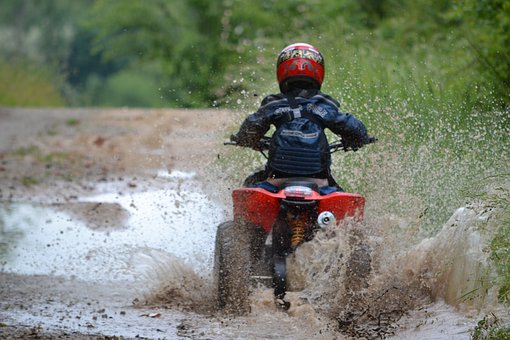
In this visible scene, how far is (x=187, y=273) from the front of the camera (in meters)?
8.56

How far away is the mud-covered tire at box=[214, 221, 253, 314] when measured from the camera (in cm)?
738

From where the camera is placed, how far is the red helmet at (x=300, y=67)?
788 cm

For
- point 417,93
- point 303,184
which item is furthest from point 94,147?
point 303,184

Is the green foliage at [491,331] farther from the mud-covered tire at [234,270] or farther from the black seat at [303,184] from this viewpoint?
the mud-covered tire at [234,270]

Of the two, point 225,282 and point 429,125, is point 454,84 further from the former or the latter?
point 225,282

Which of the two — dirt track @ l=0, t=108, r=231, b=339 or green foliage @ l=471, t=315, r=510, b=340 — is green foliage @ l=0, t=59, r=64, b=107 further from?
green foliage @ l=471, t=315, r=510, b=340

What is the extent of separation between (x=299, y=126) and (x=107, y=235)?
162 inches

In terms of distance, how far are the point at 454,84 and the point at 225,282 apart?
19.0 ft

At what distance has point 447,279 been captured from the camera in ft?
25.3

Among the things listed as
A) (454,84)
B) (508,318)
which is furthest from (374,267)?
(454,84)

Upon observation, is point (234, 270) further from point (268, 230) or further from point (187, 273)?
point (187, 273)

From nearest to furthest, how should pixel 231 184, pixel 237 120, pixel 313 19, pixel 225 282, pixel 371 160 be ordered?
pixel 225 282, pixel 371 160, pixel 231 184, pixel 237 120, pixel 313 19

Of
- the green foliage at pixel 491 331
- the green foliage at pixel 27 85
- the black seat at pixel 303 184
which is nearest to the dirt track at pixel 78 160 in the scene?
the black seat at pixel 303 184

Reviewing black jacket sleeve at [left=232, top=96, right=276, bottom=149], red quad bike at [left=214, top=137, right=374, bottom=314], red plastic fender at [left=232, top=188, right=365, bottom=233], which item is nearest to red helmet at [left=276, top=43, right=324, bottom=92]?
black jacket sleeve at [left=232, top=96, right=276, bottom=149]
